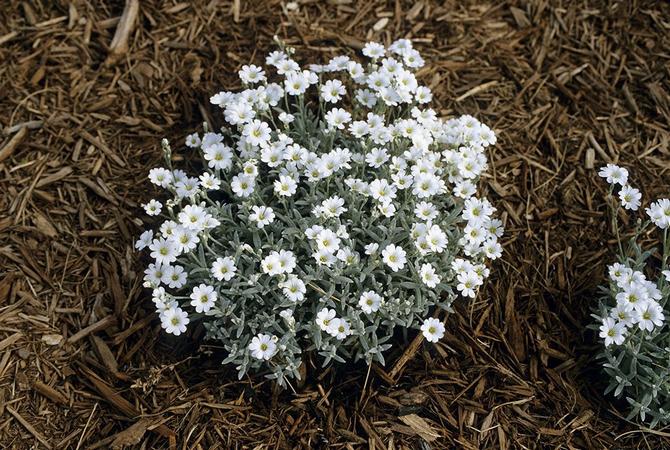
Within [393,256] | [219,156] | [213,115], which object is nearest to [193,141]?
[219,156]

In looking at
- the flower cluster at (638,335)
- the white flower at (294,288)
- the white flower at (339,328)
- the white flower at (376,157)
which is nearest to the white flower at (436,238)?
the white flower at (376,157)

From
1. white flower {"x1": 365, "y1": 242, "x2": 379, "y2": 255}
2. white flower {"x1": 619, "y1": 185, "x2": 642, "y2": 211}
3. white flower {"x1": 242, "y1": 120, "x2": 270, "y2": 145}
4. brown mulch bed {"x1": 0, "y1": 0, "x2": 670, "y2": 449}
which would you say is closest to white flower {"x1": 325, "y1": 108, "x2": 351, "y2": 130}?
white flower {"x1": 242, "y1": 120, "x2": 270, "y2": 145}

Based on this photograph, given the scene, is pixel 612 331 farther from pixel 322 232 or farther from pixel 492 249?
pixel 322 232

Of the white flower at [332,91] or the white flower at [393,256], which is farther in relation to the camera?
the white flower at [332,91]

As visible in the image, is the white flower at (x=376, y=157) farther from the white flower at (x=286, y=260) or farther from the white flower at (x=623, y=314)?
the white flower at (x=623, y=314)

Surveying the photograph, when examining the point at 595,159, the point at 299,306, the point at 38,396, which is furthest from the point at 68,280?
the point at 595,159
